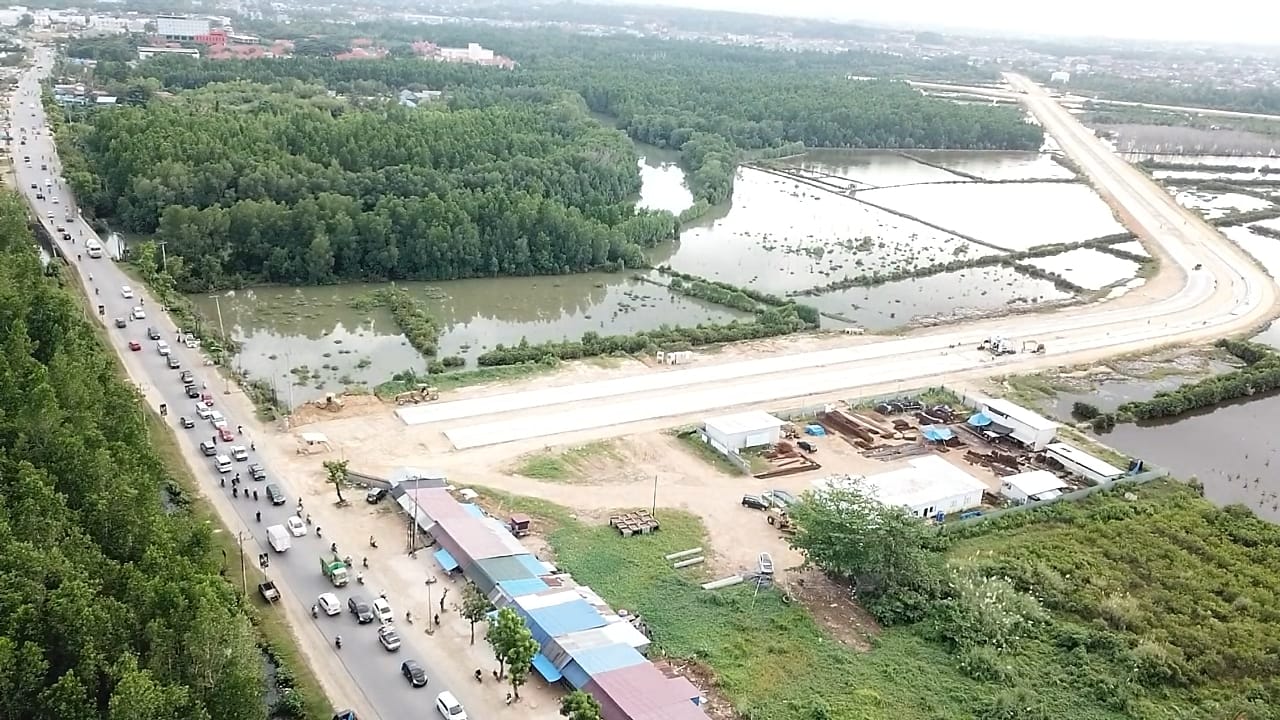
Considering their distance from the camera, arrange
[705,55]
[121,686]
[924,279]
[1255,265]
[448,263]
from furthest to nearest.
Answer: [705,55] → [1255,265] → [924,279] → [448,263] → [121,686]

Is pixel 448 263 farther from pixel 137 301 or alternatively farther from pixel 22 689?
pixel 22 689

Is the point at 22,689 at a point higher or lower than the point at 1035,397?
higher

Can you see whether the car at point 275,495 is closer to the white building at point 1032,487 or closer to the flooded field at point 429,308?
the flooded field at point 429,308

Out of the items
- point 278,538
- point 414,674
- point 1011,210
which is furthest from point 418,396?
point 1011,210

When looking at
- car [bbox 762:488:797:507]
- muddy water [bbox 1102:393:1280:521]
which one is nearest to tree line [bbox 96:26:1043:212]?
muddy water [bbox 1102:393:1280:521]

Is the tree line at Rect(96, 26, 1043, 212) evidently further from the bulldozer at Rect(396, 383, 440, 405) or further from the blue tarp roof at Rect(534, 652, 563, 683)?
the blue tarp roof at Rect(534, 652, 563, 683)

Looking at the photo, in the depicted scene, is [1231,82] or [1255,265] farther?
[1231,82]

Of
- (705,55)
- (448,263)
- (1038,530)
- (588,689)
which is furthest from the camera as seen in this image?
(705,55)

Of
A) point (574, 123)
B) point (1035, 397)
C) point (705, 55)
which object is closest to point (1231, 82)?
point (705, 55)

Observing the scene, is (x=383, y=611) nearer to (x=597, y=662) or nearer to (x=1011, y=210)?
(x=597, y=662)
